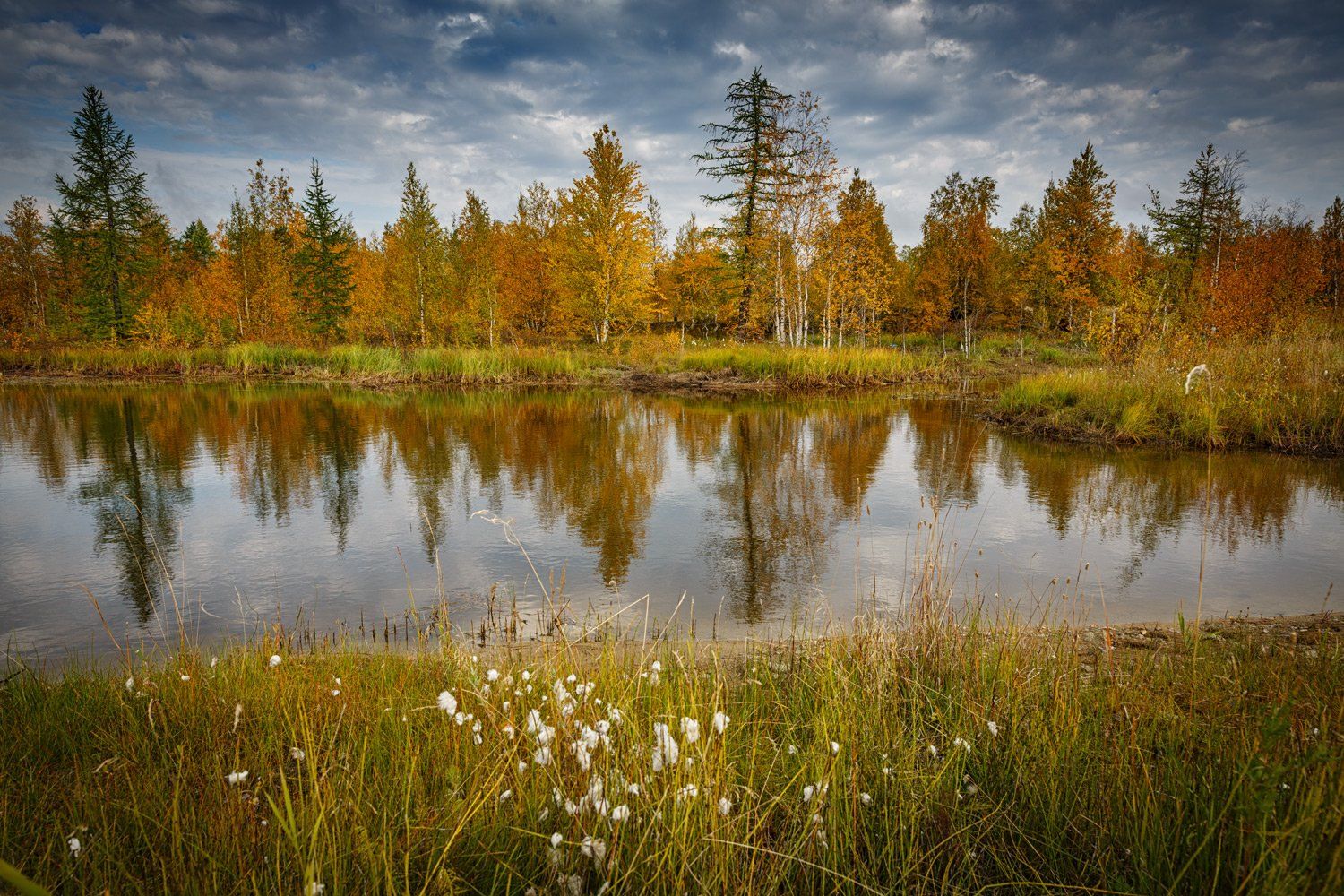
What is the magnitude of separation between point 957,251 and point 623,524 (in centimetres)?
3641

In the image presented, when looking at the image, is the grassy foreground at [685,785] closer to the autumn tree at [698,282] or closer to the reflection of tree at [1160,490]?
the reflection of tree at [1160,490]

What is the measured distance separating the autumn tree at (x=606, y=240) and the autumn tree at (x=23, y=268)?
3959 centimetres

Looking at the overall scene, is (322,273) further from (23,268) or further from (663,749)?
(663,749)

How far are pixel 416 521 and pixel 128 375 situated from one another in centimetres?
3506

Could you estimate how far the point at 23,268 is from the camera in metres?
46.3

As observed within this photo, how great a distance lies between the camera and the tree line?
32594mm

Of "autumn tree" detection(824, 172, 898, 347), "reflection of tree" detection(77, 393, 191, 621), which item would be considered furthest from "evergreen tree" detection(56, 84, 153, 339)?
"autumn tree" detection(824, 172, 898, 347)

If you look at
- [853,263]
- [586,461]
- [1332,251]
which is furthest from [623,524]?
[1332,251]

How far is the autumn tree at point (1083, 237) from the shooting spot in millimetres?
35438

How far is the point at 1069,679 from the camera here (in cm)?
369

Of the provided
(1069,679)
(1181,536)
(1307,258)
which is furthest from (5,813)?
(1307,258)

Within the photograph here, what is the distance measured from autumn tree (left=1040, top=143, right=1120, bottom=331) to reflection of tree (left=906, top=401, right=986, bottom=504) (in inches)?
768

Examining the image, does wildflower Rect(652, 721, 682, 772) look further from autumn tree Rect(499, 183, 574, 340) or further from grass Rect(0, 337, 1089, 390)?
autumn tree Rect(499, 183, 574, 340)

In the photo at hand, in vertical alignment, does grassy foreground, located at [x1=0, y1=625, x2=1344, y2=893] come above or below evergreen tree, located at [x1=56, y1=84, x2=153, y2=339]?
below
